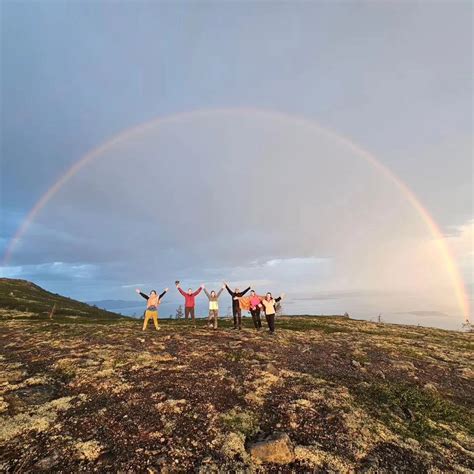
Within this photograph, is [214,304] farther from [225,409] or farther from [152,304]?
[225,409]

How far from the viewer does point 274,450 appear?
36.4ft

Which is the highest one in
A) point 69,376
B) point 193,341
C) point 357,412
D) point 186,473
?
point 193,341

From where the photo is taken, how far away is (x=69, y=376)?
1666 cm

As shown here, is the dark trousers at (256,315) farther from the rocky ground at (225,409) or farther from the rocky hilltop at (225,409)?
the rocky hilltop at (225,409)

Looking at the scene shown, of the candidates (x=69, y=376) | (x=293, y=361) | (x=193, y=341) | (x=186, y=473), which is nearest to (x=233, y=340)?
(x=193, y=341)

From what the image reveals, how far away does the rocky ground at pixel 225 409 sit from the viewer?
424 inches

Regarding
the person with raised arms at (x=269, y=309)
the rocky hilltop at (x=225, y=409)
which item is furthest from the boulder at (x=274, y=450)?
the person with raised arms at (x=269, y=309)

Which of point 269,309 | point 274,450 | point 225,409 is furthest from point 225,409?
point 269,309

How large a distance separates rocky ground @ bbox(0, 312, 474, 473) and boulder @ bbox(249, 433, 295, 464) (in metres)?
0.03

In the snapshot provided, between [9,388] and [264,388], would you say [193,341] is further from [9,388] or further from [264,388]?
[9,388]

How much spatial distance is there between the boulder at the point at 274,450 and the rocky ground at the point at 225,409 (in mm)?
34

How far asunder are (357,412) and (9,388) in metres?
15.2

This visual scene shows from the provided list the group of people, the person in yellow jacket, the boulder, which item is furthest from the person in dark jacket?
the boulder

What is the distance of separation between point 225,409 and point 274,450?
3100 mm
